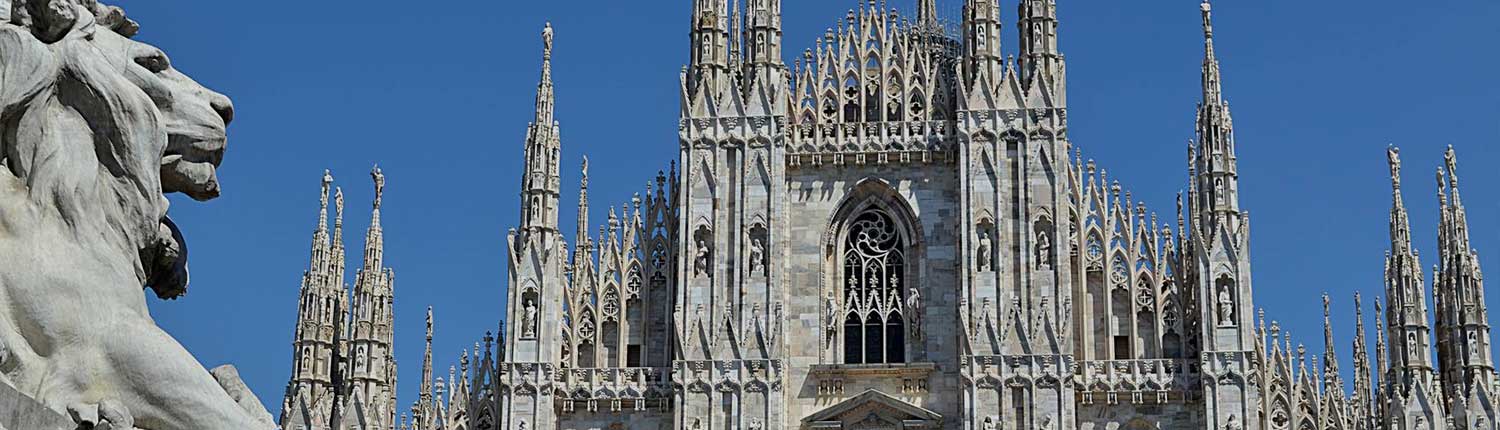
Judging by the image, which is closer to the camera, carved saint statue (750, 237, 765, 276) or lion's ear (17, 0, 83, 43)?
lion's ear (17, 0, 83, 43)

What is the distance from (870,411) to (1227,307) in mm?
5005

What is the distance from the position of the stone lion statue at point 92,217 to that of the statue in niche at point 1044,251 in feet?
80.0

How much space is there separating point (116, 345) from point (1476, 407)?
25.2 m

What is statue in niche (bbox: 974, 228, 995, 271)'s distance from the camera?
3008 centimetres

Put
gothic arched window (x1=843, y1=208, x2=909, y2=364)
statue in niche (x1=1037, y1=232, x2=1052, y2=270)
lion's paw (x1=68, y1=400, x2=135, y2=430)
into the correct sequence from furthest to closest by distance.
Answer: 1. gothic arched window (x1=843, y1=208, x2=909, y2=364)
2. statue in niche (x1=1037, y1=232, x2=1052, y2=270)
3. lion's paw (x1=68, y1=400, x2=135, y2=430)

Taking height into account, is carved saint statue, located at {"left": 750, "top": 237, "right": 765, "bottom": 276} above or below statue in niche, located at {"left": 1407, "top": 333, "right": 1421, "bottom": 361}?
above

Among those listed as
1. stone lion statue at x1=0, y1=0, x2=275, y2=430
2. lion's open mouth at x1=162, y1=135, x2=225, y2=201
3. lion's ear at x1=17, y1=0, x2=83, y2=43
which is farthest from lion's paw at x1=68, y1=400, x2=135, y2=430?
lion's ear at x1=17, y1=0, x2=83, y2=43

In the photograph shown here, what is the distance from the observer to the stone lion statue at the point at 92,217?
222 inches

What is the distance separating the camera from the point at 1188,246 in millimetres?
30125

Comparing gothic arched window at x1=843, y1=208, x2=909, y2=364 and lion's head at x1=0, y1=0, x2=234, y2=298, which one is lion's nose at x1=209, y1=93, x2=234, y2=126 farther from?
gothic arched window at x1=843, y1=208, x2=909, y2=364

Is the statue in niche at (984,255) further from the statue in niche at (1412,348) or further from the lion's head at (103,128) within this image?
the lion's head at (103,128)

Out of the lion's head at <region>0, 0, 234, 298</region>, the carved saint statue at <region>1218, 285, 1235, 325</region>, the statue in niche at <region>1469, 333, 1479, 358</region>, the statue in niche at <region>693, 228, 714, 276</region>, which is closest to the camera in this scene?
the lion's head at <region>0, 0, 234, 298</region>

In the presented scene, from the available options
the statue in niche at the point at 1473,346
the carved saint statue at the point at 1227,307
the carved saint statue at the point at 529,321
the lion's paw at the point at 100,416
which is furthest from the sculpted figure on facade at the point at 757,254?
the lion's paw at the point at 100,416

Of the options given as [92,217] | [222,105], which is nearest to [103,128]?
[92,217]
